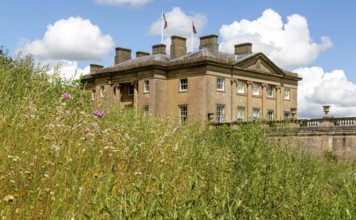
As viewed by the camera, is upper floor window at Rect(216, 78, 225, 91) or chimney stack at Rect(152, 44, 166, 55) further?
chimney stack at Rect(152, 44, 166, 55)

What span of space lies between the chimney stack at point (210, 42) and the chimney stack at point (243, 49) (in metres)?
2.93

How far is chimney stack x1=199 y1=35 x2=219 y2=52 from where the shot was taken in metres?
38.4

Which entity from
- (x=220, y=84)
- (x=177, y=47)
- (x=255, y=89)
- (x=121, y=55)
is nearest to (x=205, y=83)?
(x=220, y=84)

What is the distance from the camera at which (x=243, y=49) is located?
40562mm

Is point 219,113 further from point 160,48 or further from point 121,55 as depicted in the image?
point 121,55

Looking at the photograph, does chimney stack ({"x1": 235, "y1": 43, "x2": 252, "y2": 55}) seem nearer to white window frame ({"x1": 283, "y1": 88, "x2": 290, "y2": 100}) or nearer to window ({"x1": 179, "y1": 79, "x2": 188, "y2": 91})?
white window frame ({"x1": 283, "y1": 88, "x2": 290, "y2": 100})

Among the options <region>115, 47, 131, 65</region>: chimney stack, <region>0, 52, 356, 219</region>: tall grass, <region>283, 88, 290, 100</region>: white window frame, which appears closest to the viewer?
<region>0, 52, 356, 219</region>: tall grass

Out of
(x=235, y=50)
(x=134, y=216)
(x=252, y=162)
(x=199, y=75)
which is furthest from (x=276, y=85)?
(x=134, y=216)

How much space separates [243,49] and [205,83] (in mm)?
7420

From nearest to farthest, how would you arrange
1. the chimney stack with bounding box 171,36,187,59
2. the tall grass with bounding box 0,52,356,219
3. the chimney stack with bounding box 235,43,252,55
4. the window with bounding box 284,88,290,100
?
the tall grass with bounding box 0,52,356,219, the chimney stack with bounding box 171,36,187,59, the chimney stack with bounding box 235,43,252,55, the window with bounding box 284,88,290,100

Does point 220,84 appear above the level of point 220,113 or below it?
above

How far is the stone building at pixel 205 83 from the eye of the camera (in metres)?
35.5

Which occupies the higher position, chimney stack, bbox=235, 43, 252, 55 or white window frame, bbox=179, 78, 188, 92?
chimney stack, bbox=235, 43, 252, 55

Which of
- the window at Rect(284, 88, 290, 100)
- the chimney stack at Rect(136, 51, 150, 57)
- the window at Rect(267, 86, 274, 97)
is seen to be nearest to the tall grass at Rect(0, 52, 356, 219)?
the window at Rect(267, 86, 274, 97)
